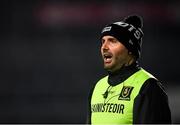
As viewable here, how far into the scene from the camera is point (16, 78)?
1120cm

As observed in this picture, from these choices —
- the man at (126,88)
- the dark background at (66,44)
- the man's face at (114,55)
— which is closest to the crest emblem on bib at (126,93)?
the man at (126,88)

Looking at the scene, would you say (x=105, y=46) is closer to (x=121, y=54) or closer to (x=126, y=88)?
(x=121, y=54)

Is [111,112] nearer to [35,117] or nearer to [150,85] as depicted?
[150,85]

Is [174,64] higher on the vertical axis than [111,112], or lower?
lower

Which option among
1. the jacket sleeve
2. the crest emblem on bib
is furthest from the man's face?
the jacket sleeve

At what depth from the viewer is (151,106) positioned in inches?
93.7

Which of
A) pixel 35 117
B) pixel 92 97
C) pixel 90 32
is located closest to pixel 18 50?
pixel 90 32

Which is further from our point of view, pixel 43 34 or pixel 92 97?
pixel 43 34

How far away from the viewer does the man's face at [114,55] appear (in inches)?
102

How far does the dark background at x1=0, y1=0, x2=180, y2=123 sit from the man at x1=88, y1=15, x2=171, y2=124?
750 cm

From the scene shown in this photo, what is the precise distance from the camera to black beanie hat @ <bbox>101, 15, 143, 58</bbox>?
2.63 m

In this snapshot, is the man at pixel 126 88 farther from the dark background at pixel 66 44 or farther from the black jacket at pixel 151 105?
the dark background at pixel 66 44

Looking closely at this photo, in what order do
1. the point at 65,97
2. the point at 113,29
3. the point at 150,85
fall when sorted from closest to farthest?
the point at 150,85
the point at 113,29
the point at 65,97

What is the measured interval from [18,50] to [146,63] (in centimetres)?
293
